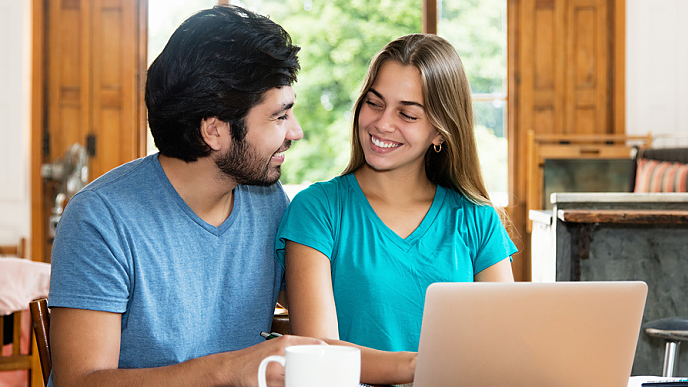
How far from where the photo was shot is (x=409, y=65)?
149cm

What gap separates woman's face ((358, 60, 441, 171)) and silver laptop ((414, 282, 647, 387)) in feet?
2.31

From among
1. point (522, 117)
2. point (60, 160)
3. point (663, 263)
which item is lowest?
point (663, 263)

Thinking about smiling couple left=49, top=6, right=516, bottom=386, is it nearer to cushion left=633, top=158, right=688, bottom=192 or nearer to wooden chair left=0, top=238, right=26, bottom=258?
cushion left=633, top=158, right=688, bottom=192

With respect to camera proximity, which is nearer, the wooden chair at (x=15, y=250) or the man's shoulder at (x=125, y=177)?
the man's shoulder at (x=125, y=177)

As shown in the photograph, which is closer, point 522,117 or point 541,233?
point 541,233

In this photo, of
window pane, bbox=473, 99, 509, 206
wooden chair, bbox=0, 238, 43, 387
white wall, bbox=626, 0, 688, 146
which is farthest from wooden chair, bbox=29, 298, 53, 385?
white wall, bbox=626, 0, 688, 146

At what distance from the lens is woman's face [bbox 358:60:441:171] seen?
1485 mm

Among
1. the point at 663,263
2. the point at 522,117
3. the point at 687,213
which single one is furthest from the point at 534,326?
the point at 522,117

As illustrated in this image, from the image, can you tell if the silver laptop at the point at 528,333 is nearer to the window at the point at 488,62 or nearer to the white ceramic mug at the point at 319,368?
the white ceramic mug at the point at 319,368

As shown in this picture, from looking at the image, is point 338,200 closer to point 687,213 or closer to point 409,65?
point 409,65

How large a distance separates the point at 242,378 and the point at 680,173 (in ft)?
11.9

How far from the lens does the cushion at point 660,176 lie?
3.75 meters

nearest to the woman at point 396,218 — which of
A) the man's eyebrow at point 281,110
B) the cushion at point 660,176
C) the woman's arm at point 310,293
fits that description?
the woman's arm at point 310,293

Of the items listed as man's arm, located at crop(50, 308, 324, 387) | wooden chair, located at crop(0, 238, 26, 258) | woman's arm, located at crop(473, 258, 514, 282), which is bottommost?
wooden chair, located at crop(0, 238, 26, 258)
